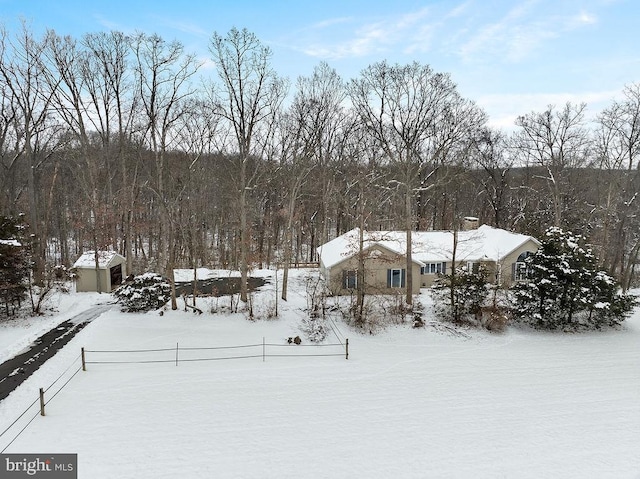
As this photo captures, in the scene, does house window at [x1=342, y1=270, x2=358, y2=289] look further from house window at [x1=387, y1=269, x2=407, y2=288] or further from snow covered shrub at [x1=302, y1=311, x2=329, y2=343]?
snow covered shrub at [x1=302, y1=311, x2=329, y2=343]

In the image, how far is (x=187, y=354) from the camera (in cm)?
1612

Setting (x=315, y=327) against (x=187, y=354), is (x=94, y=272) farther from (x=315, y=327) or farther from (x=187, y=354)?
(x=315, y=327)

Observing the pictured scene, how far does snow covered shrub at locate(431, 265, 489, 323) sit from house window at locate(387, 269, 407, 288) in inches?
167

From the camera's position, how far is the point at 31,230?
23688mm

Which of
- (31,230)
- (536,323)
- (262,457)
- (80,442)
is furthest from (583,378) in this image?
(31,230)

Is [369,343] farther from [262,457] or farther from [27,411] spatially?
[27,411]

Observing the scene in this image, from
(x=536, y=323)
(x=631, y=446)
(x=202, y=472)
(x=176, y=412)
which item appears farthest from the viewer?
(x=536, y=323)

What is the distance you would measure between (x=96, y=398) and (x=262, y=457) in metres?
6.06

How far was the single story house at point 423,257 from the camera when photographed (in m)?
24.5

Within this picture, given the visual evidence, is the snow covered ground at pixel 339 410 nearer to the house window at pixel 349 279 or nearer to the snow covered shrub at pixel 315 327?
the snow covered shrub at pixel 315 327

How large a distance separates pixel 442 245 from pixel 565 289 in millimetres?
9360

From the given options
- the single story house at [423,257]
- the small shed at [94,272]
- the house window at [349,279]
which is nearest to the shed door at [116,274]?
the small shed at [94,272]

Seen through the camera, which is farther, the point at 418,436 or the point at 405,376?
the point at 405,376

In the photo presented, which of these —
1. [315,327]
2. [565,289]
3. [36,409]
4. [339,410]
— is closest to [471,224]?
[565,289]
